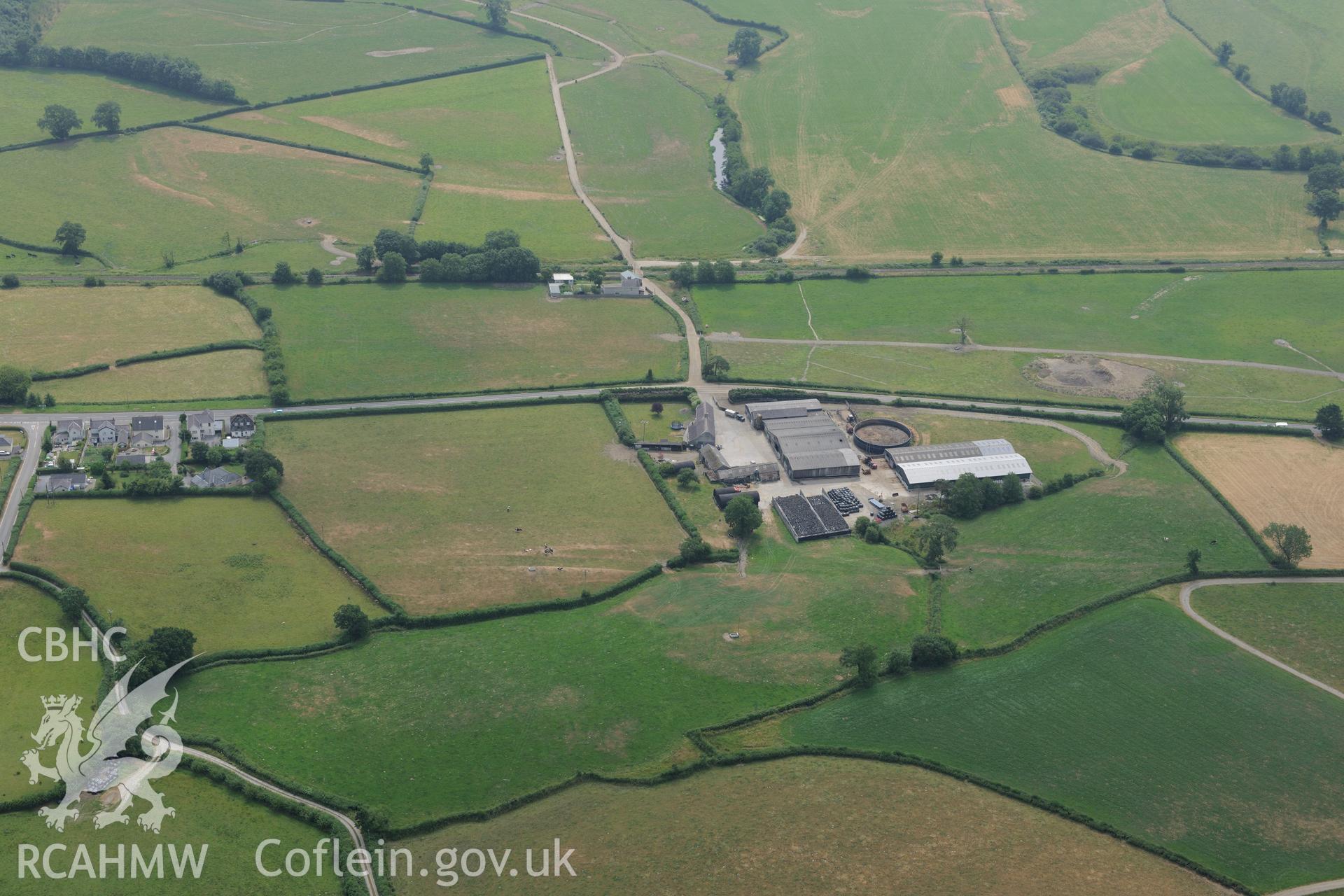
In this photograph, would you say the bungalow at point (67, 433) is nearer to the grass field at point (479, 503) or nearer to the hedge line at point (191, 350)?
the hedge line at point (191, 350)

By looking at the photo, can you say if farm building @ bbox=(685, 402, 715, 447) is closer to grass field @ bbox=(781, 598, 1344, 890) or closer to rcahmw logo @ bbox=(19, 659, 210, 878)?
grass field @ bbox=(781, 598, 1344, 890)

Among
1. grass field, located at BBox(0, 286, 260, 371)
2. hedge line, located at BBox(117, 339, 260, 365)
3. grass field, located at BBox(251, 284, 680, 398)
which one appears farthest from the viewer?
grass field, located at BBox(251, 284, 680, 398)

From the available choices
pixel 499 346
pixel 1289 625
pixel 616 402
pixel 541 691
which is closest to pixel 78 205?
pixel 499 346

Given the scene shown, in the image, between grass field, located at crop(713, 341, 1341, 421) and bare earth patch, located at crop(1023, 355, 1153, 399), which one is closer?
grass field, located at crop(713, 341, 1341, 421)

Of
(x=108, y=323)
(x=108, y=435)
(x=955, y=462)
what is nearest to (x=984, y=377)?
(x=955, y=462)

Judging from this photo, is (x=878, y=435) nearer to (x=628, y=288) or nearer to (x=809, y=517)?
(x=809, y=517)

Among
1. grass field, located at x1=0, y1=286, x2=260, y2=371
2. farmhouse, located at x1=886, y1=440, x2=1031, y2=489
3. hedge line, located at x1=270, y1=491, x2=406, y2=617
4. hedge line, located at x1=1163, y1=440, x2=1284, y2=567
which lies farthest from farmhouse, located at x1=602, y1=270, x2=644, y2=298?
hedge line, located at x1=1163, y1=440, x2=1284, y2=567

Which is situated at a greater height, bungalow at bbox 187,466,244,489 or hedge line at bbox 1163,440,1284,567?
hedge line at bbox 1163,440,1284,567
